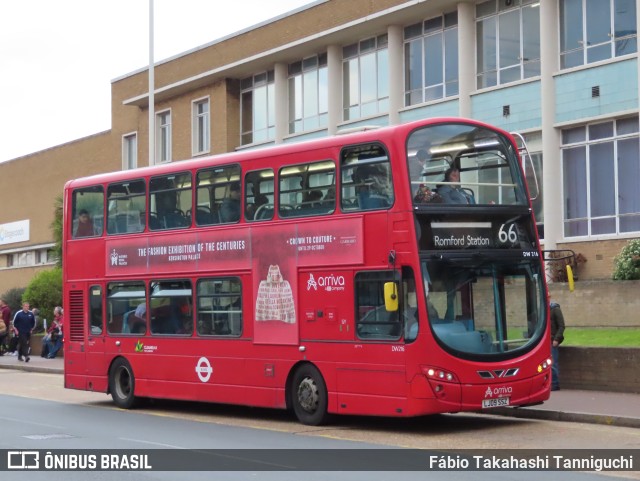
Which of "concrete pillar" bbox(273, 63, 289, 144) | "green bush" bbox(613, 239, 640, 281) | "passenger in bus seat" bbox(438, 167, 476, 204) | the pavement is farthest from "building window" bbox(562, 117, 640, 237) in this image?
"passenger in bus seat" bbox(438, 167, 476, 204)

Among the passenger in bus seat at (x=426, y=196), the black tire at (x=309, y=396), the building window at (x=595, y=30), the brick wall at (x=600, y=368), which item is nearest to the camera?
the passenger in bus seat at (x=426, y=196)

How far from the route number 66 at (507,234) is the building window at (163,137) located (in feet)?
104

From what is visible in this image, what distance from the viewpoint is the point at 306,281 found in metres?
16.4

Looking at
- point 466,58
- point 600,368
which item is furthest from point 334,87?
point 600,368

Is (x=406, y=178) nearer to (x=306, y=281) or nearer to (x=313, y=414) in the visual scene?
(x=306, y=281)

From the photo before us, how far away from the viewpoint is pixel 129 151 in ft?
163

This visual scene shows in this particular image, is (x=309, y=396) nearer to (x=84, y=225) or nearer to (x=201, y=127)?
(x=84, y=225)

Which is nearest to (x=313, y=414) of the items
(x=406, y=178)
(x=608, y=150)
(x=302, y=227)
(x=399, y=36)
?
(x=302, y=227)

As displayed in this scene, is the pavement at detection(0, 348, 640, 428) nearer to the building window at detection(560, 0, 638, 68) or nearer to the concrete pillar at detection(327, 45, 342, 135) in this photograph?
the building window at detection(560, 0, 638, 68)

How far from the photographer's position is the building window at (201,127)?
43.6 metres

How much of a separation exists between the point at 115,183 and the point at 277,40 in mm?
20352

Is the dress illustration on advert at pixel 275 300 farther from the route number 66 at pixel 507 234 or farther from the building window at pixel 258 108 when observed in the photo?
the building window at pixel 258 108

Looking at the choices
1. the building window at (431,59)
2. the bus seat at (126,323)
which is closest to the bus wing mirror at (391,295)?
the bus seat at (126,323)

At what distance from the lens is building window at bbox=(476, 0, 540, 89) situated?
30.9m
